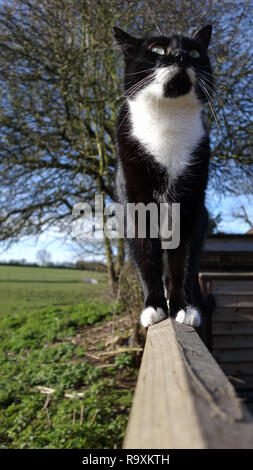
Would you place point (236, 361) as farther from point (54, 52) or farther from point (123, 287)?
point (54, 52)

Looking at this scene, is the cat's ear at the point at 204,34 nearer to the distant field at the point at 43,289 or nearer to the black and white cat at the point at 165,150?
the black and white cat at the point at 165,150

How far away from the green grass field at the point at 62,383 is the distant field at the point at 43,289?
0.14 m

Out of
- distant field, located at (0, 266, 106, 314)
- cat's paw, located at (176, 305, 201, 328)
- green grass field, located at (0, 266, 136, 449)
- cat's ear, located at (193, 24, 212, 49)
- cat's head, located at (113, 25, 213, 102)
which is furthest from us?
distant field, located at (0, 266, 106, 314)

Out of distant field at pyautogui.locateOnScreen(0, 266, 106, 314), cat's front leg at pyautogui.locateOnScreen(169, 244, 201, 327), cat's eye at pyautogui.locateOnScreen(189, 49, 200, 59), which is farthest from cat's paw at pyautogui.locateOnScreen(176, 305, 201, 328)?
distant field at pyautogui.locateOnScreen(0, 266, 106, 314)

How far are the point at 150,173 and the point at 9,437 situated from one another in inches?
127

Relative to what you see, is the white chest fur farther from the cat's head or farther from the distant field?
the distant field

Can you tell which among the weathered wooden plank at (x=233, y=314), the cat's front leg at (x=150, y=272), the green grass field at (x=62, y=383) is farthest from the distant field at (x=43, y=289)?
the cat's front leg at (x=150, y=272)

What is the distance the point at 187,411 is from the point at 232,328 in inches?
126

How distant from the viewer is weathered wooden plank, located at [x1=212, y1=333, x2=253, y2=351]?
338 centimetres

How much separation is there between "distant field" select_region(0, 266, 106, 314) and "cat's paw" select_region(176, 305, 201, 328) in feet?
17.1

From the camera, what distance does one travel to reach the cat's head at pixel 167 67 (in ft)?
4.88

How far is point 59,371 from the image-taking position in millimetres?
4605

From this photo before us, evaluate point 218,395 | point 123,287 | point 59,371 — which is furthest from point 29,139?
point 218,395

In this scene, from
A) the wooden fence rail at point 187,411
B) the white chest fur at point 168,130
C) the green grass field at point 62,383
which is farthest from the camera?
the green grass field at point 62,383
